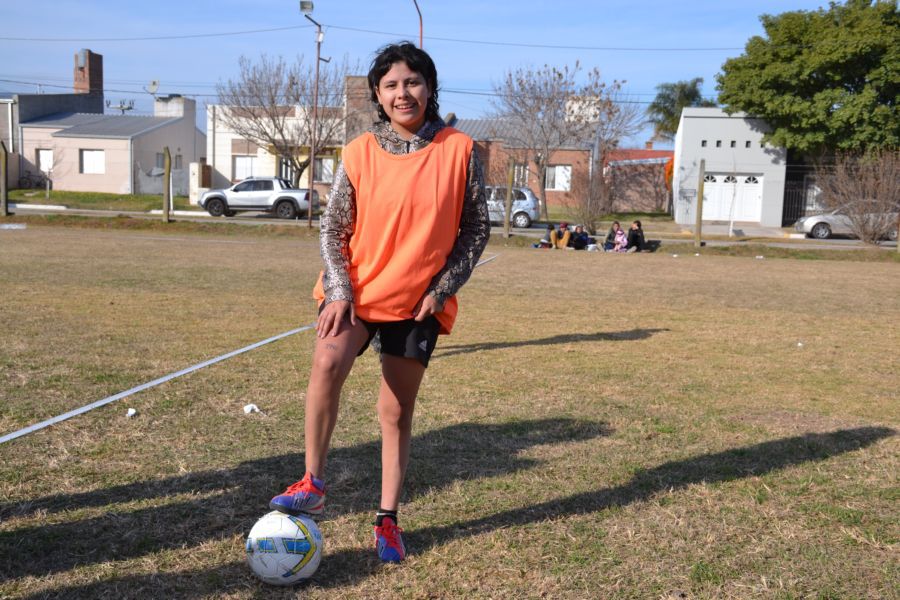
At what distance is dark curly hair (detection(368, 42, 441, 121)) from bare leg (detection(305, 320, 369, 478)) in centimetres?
86

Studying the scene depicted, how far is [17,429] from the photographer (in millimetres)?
4512

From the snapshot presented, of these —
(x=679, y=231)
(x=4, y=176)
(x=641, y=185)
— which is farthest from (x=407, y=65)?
(x=641, y=185)

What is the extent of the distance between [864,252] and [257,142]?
32944 millimetres

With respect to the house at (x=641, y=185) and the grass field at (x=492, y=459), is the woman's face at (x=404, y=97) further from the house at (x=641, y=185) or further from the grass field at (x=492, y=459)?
the house at (x=641, y=185)

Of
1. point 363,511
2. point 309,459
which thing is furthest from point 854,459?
point 309,459

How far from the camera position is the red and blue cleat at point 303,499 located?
3.03 metres

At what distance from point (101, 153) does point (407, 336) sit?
4715 cm

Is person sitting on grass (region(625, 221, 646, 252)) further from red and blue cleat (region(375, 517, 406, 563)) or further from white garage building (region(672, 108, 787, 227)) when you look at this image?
red and blue cleat (region(375, 517, 406, 563))

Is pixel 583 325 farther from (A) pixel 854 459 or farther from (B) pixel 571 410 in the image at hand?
(A) pixel 854 459

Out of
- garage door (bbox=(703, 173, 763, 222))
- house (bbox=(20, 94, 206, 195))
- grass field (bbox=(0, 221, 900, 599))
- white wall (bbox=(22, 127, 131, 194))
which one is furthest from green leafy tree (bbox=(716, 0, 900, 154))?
white wall (bbox=(22, 127, 131, 194))

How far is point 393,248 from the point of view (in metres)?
2.96

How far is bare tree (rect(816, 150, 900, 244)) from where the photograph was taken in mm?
23234

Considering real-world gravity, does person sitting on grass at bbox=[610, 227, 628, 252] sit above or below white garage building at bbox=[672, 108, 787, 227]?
below

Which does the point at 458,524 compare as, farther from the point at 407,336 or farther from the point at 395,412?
the point at 407,336
